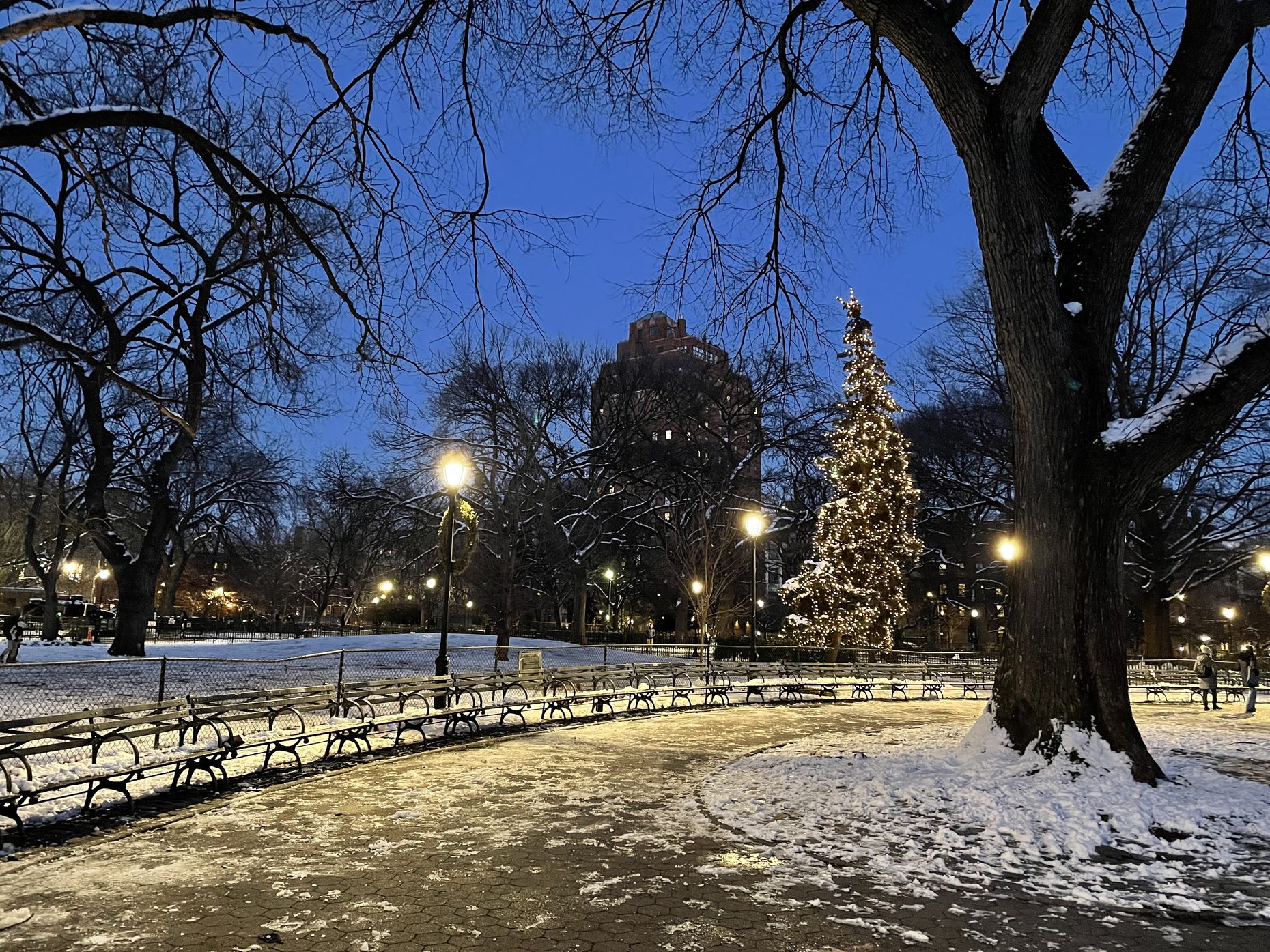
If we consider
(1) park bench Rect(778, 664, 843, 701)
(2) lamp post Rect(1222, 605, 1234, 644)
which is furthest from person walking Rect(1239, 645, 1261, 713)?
(2) lamp post Rect(1222, 605, 1234, 644)

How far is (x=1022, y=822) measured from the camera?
6.99 metres

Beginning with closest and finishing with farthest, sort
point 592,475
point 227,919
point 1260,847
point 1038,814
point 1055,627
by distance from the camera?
point 227,919
point 1260,847
point 1038,814
point 1055,627
point 592,475

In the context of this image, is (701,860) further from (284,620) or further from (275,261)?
(284,620)

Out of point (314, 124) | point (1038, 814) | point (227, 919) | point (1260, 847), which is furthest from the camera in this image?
point (314, 124)

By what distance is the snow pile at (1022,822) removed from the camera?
18.5 ft

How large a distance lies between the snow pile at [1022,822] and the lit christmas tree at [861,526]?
69.3 feet

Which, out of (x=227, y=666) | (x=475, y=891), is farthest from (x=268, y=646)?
(x=475, y=891)

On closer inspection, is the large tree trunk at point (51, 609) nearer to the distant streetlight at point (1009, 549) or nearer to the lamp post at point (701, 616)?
the lamp post at point (701, 616)

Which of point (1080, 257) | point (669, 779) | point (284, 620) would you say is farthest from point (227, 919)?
point (284, 620)

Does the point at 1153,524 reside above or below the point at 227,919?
above

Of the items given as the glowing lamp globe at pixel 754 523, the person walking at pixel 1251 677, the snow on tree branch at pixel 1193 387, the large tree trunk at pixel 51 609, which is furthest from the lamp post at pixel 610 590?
the snow on tree branch at pixel 1193 387

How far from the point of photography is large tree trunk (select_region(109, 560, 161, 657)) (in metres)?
25.8

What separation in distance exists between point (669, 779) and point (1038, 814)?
3793 millimetres

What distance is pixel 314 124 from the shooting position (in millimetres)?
7750
